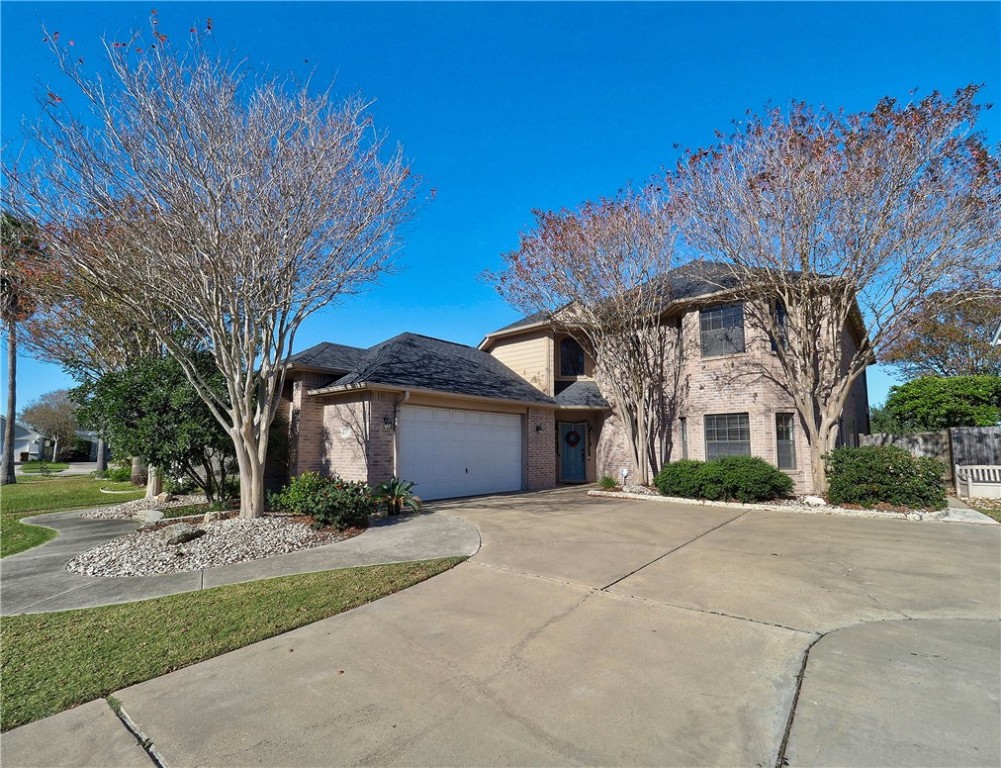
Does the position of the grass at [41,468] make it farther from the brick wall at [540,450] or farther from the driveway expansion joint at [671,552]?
the driveway expansion joint at [671,552]

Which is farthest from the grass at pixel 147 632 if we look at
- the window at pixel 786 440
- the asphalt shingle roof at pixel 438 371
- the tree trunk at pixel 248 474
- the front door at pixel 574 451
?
the front door at pixel 574 451

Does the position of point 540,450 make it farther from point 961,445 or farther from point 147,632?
point 961,445

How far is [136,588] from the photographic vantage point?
19.2 ft

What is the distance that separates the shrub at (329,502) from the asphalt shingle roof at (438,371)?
2.84 m

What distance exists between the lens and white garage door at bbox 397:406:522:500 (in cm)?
1266

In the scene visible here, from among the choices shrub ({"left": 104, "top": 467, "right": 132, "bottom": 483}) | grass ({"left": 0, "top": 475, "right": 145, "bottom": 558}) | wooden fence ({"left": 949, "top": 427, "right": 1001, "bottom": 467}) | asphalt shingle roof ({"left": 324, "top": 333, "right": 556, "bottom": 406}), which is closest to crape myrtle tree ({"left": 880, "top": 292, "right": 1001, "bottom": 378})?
wooden fence ({"left": 949, "top": 427, "right": 1001, "bottom": 467})

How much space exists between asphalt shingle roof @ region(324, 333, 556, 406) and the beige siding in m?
0.46

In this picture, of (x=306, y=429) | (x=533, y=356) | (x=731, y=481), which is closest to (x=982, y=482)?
(x=731, y=481)

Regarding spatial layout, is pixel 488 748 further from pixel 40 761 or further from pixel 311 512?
pixel 311 512

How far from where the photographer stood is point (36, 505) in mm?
13961

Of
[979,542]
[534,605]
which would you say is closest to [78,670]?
[534,605]

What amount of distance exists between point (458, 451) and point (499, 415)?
2.00 m

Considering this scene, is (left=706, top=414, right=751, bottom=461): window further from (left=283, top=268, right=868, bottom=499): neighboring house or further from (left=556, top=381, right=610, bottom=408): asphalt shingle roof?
(left=556, top=381, right=610, bottom=408): asphalt shingle roof

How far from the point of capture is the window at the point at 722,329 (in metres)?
14.5
